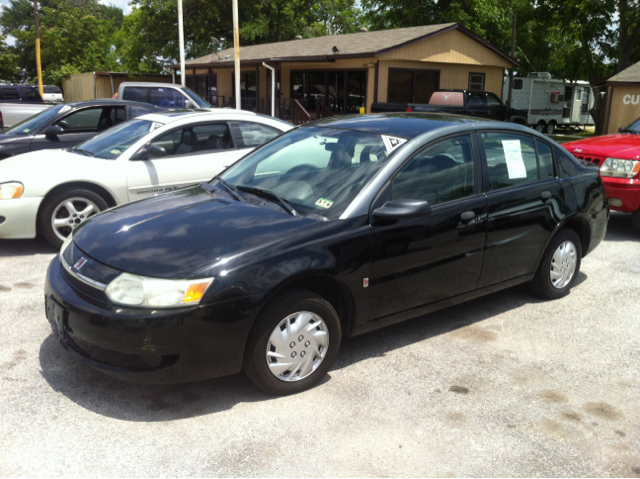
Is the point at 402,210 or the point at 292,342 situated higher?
the point at 402,210

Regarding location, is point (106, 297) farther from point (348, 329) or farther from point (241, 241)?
point (348, 329)

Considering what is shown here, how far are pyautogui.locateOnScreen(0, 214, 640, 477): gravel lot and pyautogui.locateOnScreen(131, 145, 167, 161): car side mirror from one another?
229 centimetres

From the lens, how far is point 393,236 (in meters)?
3.93

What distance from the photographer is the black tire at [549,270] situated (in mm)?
5176

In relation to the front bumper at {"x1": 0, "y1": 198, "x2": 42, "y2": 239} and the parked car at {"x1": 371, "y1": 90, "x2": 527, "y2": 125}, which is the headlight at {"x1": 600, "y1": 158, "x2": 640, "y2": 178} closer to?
the front bumper at {"x1": 0, "y1": 198, "x2": 42, "y2": 239}

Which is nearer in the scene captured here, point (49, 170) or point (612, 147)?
point (49, 170)

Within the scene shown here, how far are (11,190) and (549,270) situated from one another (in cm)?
523

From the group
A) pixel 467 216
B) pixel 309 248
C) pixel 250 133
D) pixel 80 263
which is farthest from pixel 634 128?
pixel 80 263

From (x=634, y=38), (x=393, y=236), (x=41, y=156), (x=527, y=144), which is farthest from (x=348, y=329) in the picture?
(x=634, y=38)

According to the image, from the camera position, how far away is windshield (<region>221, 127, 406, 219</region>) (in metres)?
3.96

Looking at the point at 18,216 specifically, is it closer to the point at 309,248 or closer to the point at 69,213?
the point at 69,213

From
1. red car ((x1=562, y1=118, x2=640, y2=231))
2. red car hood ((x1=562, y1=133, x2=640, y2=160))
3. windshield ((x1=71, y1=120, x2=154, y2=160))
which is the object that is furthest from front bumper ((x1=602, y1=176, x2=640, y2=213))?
windshield ((x1=71, y1=120, x2=154, y2=160))

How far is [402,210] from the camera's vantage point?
12.4 feet

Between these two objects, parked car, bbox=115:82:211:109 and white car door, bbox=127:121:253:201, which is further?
parked car, bbox=115:82:211:109
